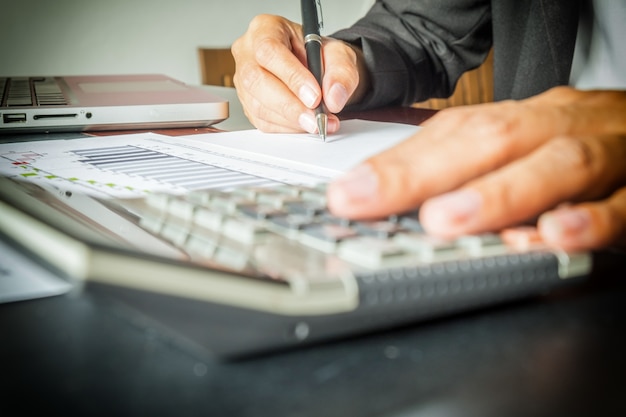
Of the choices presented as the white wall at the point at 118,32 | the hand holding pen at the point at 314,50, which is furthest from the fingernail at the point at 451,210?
the white wall at the point at 118,32

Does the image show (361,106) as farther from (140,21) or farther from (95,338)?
(140,21)

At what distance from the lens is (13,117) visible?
813mm

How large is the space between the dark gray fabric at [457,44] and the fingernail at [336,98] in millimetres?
186

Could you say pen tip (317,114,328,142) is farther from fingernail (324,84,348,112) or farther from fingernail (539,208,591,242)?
fingernail (539,208,591,242)

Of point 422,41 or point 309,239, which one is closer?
point 309,239

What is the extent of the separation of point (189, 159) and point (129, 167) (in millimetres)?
61

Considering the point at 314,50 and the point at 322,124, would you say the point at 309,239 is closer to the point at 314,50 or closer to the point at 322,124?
the point at 322,124

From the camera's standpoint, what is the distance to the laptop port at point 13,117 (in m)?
0.81

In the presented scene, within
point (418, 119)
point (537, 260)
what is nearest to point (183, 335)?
point (537, 260)

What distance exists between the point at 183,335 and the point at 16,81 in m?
1.07

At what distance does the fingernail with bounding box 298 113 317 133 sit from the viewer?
728 mm

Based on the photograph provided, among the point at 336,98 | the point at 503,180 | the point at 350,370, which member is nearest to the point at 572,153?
the point at 503,180

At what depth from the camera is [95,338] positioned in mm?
249

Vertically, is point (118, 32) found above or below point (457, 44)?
above
